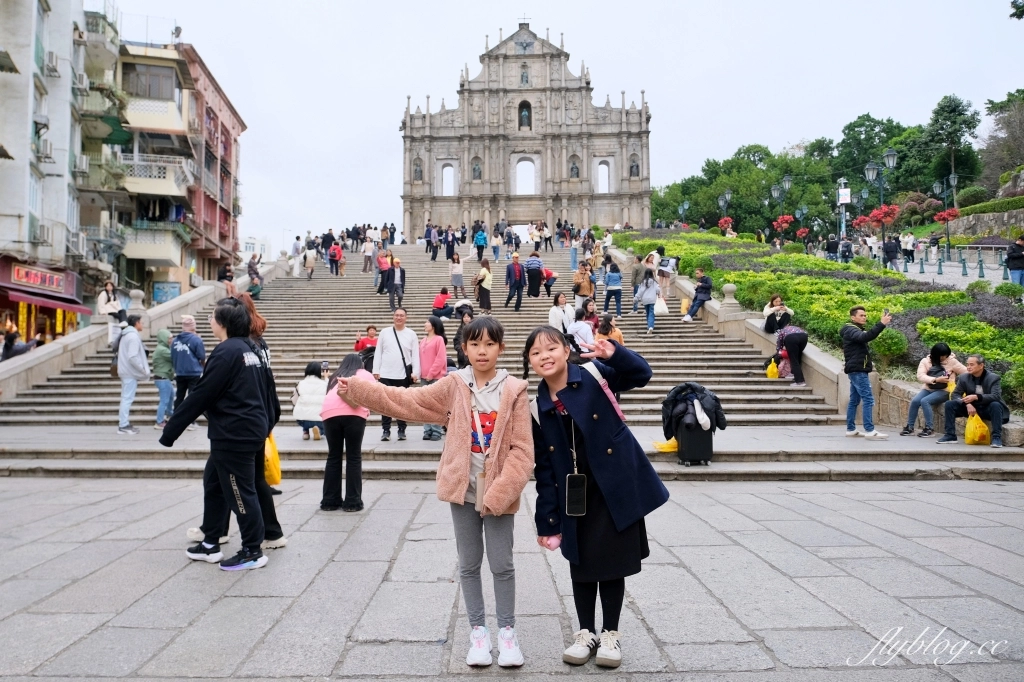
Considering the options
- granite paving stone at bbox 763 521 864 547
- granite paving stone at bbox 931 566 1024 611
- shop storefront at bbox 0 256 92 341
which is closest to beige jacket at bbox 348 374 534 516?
granite paving stone at bbox 931 566 1024 611

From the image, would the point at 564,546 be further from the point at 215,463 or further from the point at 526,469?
the point at 215,463

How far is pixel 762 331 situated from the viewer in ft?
50.4

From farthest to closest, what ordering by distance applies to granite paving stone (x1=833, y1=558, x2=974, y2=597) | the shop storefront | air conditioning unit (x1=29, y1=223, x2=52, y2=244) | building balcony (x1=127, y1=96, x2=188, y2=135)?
1. building balcony (x1=127, y1=96, x2=188, y2=135)
2. air conditioning unit (x1=29, y1=223, x2=52, y2=244)
3. the shop storefront
4. granite paving stone (x1=833, y1=558, x2=974, y2=597)

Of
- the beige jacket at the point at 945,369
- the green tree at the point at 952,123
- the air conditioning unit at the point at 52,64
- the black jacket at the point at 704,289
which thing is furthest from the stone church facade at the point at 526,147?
the beige jacket at the point at 945,369

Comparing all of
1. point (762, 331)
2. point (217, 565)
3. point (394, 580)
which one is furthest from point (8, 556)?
point (762, 331)

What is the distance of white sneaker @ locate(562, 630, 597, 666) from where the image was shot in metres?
3.23

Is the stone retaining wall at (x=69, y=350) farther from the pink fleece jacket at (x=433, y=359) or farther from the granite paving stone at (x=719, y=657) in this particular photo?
the granite paving stone at (x=719, y=657)

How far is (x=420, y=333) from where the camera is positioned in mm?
18000

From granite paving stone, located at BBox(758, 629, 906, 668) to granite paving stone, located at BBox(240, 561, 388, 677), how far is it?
187cm

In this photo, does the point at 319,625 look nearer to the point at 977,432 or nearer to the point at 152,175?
the point at 977,432

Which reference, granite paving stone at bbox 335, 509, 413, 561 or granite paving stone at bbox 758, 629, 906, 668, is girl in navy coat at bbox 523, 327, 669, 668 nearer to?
granite paving stone at bbox 758, 629, 906, 668

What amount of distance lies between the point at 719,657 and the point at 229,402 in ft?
10.2

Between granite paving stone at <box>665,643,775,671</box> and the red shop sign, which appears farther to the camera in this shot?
the red shop sign

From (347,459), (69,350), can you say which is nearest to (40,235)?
(69,350)
